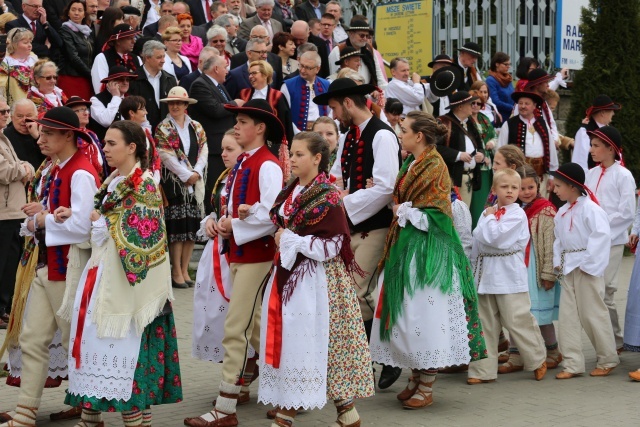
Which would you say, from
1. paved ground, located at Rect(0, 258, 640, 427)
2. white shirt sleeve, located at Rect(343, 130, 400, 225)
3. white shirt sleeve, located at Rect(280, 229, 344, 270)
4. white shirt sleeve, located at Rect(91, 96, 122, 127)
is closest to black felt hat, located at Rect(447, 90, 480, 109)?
white shirt sleeve, located at Rect(91, 96, 122, 127)

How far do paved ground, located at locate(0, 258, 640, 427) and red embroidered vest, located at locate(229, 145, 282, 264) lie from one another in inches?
40.7

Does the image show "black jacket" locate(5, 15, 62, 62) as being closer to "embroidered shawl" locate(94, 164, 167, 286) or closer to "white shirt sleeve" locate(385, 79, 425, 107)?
"white shirt sleeve" locate(385, 79, 425, 107)

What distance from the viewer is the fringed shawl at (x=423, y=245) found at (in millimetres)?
6883

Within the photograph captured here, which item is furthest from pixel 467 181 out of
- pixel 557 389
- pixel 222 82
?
pixel 557 389

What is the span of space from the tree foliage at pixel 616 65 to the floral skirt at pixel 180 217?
6090 mm

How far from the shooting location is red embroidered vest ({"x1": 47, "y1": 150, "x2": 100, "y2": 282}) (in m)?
6.23

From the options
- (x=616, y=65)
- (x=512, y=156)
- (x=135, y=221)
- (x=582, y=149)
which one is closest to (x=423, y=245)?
(x=512, y=156)

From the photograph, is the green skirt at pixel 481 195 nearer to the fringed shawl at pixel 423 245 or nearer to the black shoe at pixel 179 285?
the black shoe at pixel 179 285

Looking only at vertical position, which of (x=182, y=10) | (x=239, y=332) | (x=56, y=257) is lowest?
(x=239, y=332)

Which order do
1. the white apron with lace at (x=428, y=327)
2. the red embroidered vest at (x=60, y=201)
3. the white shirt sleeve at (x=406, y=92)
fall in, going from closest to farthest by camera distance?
the red embroidered vest at (x=60, y=201) → the white apron with lace at (x=428, y=327) → the white shirt sleeve at (x=406, y=92)

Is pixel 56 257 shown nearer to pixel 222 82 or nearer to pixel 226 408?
pixel 226 408

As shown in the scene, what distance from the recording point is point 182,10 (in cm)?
1374

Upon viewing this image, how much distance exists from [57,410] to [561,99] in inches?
452

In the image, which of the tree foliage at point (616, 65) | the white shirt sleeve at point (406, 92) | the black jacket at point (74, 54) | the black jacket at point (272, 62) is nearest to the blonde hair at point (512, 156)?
the white shirt sleeve at point (406, 92)
